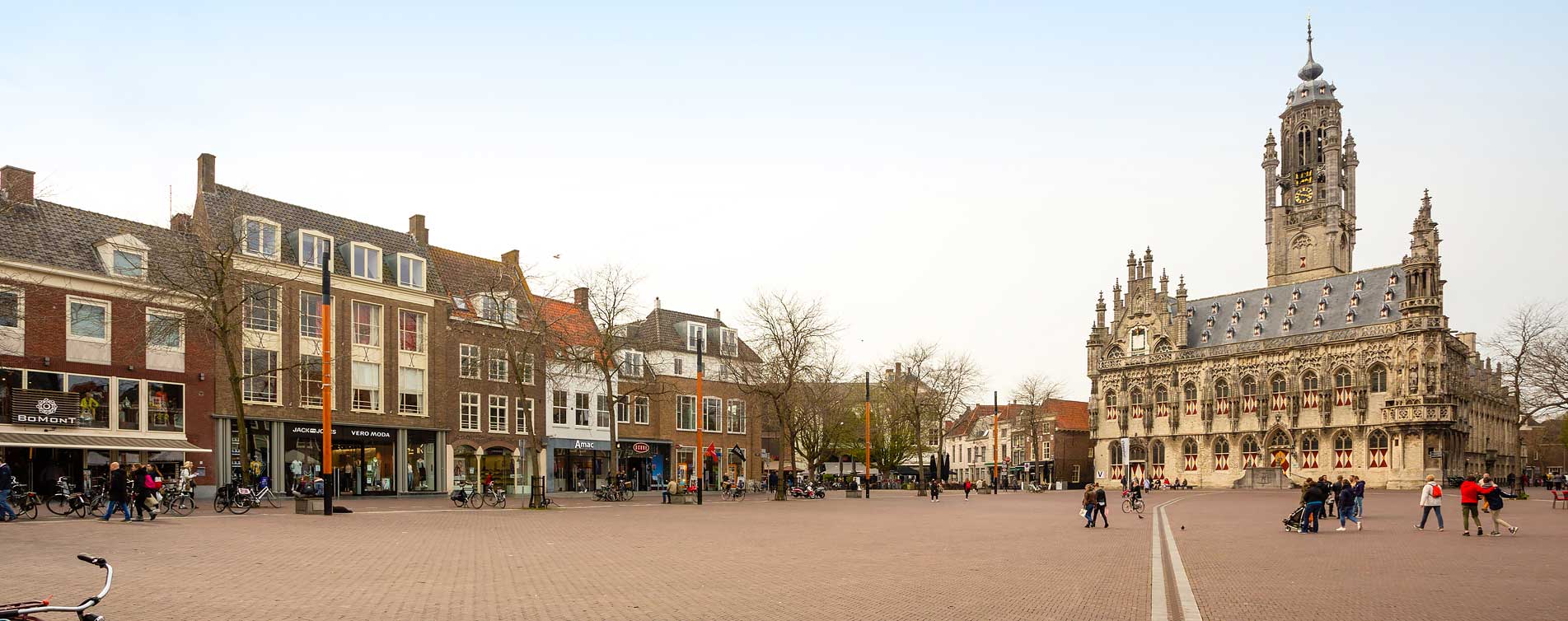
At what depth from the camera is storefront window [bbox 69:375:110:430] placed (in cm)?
3803

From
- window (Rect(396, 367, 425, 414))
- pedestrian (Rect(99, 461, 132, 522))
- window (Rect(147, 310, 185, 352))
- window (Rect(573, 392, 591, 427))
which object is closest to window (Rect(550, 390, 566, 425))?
window (Rect(573, 392, 591, 427))

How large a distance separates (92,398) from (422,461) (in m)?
15.6

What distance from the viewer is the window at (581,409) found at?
201ft

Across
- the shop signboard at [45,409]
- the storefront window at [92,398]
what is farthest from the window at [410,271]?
the shop signboard at [45,409]

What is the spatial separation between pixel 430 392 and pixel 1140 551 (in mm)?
39259

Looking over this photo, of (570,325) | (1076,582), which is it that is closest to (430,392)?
(570,325)

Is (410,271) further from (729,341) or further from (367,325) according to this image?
(729,341)

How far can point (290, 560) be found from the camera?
16.6m

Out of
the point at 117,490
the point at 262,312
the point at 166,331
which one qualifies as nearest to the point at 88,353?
the point at 166,331

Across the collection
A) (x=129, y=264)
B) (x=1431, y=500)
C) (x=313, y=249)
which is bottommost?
(x=1431, y=500)

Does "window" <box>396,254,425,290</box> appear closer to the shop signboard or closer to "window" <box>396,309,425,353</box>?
"window" <box>396,309,425,353</box>

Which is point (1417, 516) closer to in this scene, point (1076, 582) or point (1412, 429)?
point (1076, 582)

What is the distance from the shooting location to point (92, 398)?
3831 centimetres

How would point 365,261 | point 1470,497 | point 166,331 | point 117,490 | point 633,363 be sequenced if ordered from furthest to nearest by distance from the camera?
point 633,363 → point 365,261 → point 166,331 → point 117,490 → point 1470,497
